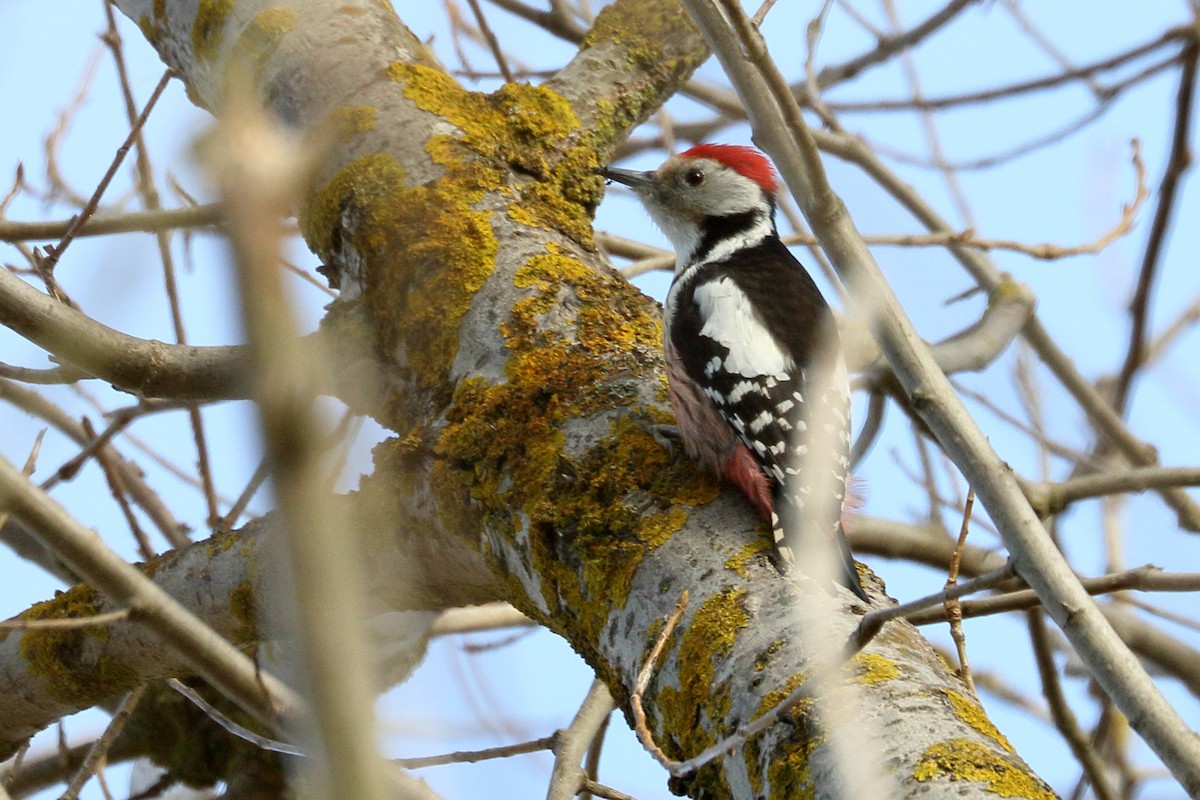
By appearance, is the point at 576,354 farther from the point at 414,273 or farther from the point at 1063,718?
the point at 1063,718

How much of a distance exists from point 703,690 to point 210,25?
2.32 m

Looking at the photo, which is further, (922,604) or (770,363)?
(770,363)

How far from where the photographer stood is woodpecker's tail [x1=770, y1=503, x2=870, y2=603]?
1923mm

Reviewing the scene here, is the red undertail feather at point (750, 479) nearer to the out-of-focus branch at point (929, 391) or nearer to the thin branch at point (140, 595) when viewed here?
the out-of-focus branch at point (929, 391)

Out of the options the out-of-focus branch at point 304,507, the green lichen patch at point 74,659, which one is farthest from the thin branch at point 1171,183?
the out-of-focus branch at point 304,507

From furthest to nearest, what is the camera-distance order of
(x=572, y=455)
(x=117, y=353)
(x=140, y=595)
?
(x=117, y=353) < (x=572, y=455) < (x=140, y=595)

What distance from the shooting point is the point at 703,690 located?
1.90 m

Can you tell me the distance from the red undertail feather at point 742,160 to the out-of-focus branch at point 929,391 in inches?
98.7

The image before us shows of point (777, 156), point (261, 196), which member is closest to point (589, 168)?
point (777, 156)

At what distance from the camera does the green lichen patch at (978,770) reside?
61.1 inches

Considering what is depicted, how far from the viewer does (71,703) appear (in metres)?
2.71

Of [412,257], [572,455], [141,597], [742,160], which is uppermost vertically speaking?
[742,160]

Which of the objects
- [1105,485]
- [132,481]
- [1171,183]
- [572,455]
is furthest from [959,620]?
[132,481]

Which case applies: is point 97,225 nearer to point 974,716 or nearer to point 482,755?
point 482,755
